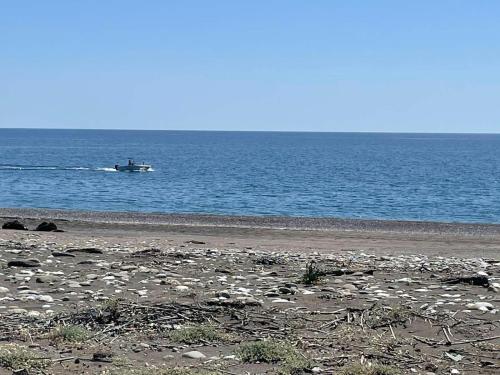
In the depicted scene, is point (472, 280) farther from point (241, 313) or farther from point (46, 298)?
point (46, 298)

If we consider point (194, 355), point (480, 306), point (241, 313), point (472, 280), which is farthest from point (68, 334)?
point (472, 280)

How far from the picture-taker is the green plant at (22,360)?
7.79 meters

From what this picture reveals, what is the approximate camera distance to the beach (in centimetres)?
834

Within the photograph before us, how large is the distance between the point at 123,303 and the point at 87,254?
22.4 feet

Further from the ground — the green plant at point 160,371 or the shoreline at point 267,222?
the green plant at point 160,371

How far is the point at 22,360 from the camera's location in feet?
26.0

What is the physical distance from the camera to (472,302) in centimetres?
1131

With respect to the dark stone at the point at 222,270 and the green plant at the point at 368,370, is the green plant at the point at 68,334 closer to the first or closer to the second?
the green plant at the point at 368,370

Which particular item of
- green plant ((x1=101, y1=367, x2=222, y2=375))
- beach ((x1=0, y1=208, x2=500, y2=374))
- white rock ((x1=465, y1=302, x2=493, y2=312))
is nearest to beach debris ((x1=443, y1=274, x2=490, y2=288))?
beach ((x1=0, y1=208, x2=500, y2=374))

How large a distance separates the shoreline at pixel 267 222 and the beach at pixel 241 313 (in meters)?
24.4

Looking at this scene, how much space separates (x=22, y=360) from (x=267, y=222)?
1475 inches

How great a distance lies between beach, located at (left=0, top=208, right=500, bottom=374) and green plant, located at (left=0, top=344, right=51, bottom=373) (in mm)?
50

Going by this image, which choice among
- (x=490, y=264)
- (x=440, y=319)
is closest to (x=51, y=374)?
(x=440, y=319)

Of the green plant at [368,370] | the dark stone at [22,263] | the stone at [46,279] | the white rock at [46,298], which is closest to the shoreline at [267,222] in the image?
the dark stone at [22,263]
